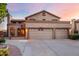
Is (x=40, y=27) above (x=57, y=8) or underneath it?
underneath

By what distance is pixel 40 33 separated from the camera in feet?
75.3

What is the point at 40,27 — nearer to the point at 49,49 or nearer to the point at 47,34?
the point at 47,34

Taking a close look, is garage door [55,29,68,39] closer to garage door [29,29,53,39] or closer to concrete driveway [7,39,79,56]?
garage door [29,29,53,39]

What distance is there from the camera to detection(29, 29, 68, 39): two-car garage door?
22.7 meters

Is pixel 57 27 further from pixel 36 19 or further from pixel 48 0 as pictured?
pixel 48 0

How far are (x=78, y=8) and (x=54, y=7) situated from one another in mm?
2516

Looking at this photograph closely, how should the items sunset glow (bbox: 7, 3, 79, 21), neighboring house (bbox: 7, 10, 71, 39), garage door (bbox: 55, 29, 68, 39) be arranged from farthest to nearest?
garage door (bbox: 55, 29, 68, 39), neighboring house (bbox: 7, 10, 71, 39), sunset glow (bbox: 7, 3, 79, 21)

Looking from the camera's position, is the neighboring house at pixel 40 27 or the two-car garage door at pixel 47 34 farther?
the neighboring house at pixel 40 27

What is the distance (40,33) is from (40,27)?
971 millimetres

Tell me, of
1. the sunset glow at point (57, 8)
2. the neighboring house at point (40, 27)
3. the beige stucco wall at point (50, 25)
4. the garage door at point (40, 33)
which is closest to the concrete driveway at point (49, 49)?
the sunset glow at point (57, 8)

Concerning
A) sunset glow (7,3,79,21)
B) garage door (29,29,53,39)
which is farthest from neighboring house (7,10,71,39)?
sunset glow (7,3,79,21)

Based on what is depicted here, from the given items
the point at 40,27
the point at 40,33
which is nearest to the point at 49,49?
the point at 40,33

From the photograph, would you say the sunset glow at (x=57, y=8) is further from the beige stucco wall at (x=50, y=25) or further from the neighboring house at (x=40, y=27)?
the beige stucco wall at (x=50, y=25)

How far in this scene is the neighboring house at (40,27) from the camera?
23.1 metres
